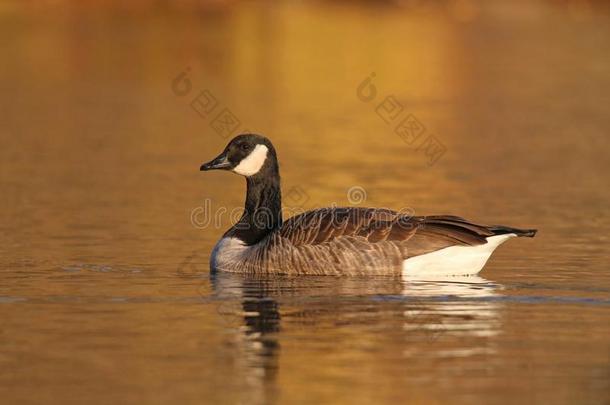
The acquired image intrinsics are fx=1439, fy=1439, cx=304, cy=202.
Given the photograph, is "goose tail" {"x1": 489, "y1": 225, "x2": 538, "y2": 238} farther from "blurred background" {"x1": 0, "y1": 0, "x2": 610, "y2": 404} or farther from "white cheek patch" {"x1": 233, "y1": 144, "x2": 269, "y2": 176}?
"white cheek patch" {"x1": 233, "y1": 144, "x2": 269, "y2": 176}

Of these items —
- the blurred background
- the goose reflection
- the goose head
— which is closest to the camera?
the blurred background

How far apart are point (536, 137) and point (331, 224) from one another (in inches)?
584

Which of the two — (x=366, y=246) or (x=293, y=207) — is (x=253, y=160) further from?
(x=293, y=207)

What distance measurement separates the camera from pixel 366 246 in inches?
582

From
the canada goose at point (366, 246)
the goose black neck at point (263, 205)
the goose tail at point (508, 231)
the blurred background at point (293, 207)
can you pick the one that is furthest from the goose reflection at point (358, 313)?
the goose black neck at point (263, 205)

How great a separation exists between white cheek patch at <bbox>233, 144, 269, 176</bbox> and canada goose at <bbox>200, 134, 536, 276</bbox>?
0.77 meters

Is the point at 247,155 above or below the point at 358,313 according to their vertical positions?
above

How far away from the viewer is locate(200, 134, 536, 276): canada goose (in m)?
14.5

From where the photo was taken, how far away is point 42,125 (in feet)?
97.3

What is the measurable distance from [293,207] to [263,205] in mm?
4533

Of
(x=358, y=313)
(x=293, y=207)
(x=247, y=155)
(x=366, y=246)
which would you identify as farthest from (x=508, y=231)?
(x=293, y=207)

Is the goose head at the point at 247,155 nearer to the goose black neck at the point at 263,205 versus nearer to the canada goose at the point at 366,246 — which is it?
the goose black neck at the point at 263,205

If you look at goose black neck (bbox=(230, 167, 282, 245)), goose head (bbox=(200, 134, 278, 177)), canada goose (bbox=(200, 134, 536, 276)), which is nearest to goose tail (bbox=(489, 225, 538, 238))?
canada goose (bbox=(200, 134, 536, 276))

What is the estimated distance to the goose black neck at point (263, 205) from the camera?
51.9ft
